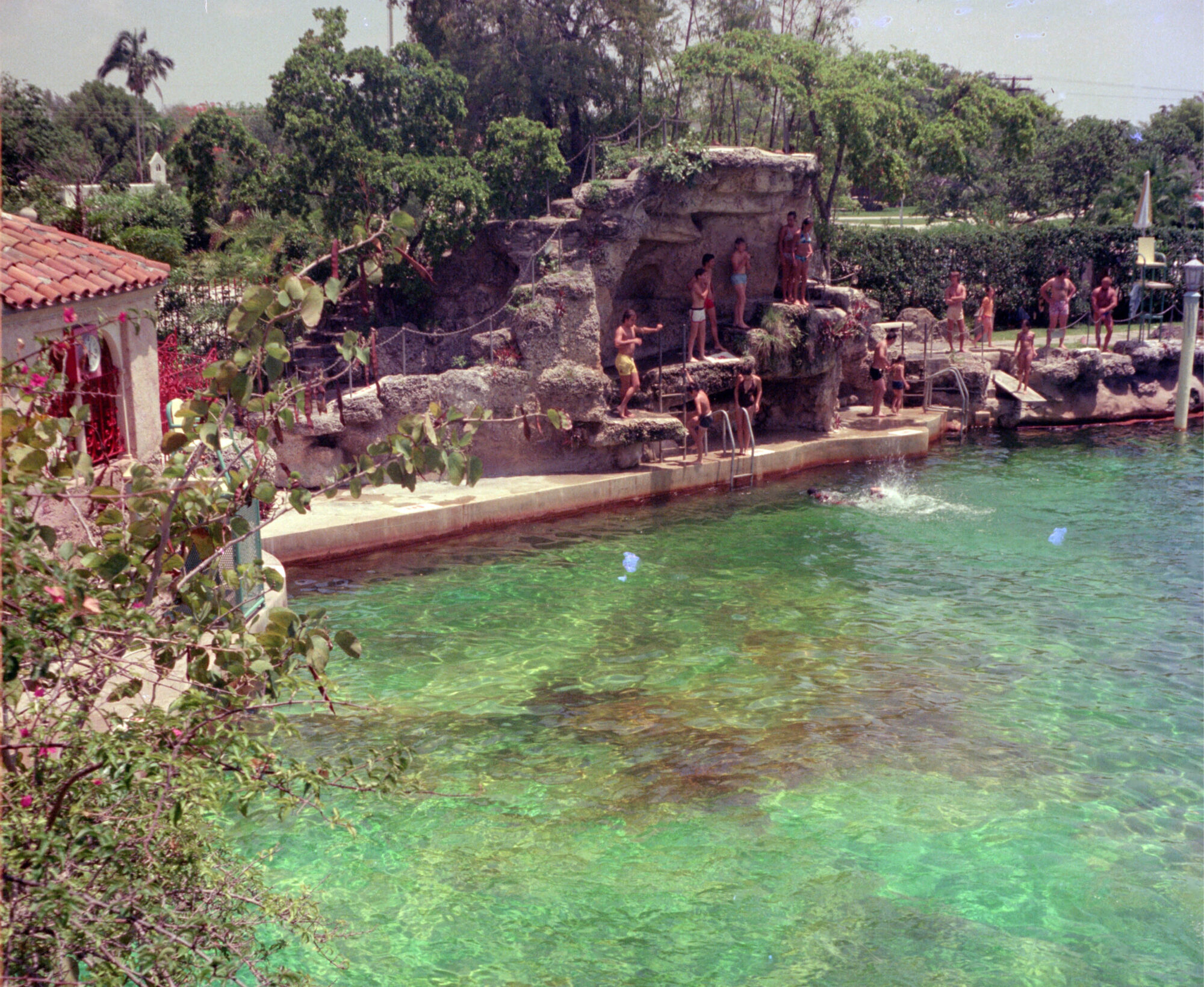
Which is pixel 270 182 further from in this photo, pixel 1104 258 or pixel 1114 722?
pixel 1104 258

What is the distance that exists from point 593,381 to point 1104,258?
22783 millimetres

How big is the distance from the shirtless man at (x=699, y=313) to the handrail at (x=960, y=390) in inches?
250

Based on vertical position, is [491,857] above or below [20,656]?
below

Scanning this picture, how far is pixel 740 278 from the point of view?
21.8 metres

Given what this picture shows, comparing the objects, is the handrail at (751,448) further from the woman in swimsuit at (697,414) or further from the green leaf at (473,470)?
the green leaf at (473,470)

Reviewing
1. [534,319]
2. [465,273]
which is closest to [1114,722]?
[534,319]

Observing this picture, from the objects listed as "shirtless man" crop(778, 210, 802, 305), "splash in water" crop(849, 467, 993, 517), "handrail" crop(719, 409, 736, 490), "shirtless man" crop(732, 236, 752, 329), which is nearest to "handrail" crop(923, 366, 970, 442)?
"shirtless man" crop(778, 210, 802, 305)

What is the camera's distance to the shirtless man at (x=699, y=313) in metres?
20.7

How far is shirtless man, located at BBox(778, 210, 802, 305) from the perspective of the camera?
2233 centimetres

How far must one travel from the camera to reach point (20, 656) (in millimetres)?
3342

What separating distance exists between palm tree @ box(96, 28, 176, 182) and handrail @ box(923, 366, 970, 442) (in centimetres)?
2591

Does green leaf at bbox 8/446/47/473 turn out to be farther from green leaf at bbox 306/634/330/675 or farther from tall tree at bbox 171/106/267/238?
tall tree at bbox 171/106/267/238

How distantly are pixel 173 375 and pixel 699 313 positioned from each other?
9.30 meters

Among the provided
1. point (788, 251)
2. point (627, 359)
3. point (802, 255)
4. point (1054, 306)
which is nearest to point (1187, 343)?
point (627, 359)
